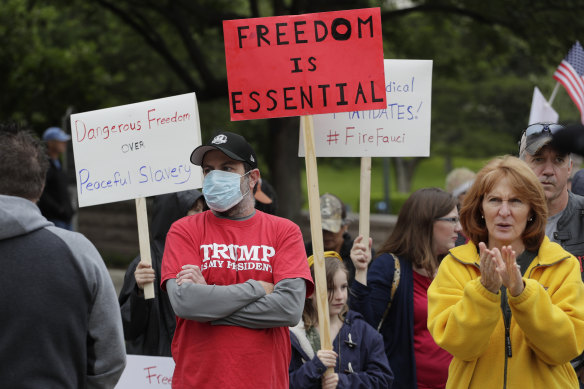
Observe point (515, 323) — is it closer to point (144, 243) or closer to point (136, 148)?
point (144, 243)

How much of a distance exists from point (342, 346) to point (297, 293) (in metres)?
0.84

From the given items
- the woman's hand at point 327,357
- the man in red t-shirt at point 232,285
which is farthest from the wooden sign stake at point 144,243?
the woman's hand at point 327,357

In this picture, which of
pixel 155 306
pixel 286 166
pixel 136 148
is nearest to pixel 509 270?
pixel 155 306

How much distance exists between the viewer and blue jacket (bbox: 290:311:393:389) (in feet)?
14.5

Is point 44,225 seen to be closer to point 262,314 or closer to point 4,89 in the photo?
point 262,314

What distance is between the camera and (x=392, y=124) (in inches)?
205

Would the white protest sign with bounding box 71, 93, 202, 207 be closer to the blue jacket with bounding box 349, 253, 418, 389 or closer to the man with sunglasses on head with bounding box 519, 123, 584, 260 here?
the blue jacket with bounding box 349, 253, 418, 389

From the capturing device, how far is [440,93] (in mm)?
21984

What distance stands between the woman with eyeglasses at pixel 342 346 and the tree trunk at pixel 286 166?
30.5ft

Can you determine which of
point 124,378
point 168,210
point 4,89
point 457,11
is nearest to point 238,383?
point 124,378

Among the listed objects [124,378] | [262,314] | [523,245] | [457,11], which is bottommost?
[124,378]

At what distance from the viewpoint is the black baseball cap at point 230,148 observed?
13.2ft

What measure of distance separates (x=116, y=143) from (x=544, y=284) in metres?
2.65

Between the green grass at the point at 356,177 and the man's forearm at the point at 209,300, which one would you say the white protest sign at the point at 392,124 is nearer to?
the man's forearm at the point at 209,300
